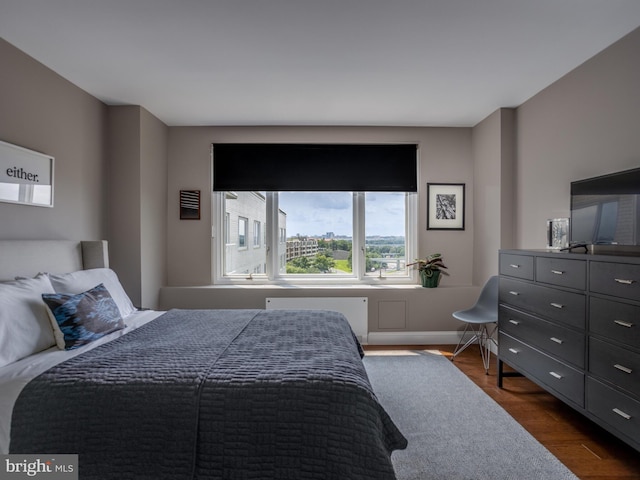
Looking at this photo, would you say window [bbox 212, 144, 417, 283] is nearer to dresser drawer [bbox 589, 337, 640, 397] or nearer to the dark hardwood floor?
the dark hardwood floor

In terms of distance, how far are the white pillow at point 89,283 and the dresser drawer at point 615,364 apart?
3.16 m

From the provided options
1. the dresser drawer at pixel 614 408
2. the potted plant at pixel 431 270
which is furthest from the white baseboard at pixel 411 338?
the dresser drawer at pixel 614 408

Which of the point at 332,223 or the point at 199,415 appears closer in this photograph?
the point at 199,415

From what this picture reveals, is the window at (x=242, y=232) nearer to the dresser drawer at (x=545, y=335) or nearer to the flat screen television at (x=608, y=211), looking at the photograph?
the dresser drawer at (x=545, y=335)

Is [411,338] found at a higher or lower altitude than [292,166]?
lower

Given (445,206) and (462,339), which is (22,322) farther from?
(445,206)

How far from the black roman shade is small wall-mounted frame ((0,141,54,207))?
170 centimetres

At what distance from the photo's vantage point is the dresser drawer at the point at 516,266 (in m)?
2.58

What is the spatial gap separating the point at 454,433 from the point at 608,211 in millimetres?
1726

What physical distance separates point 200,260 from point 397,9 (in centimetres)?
323

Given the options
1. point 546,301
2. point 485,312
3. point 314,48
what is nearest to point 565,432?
point 546,301

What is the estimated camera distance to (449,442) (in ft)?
7.01

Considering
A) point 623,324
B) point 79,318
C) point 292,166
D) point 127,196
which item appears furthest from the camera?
point 292,166

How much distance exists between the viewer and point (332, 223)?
4.32 m
